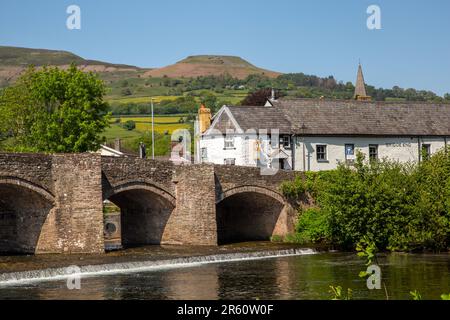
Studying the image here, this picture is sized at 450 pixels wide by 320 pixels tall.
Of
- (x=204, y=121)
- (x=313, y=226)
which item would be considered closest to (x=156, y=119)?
(x=204, y=121)

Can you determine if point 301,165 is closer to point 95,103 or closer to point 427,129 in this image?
point 427,129

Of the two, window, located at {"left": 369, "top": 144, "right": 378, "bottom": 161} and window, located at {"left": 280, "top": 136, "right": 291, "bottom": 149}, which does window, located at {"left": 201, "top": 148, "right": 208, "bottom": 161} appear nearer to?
window, located at {"left": 280, "top": 136, "right": 291, "bottom": 149}

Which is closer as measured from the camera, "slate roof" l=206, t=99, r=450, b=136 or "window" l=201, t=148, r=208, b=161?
"slate roof" l=206, t=99, r=450, b=136

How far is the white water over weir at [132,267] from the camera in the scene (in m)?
28.9

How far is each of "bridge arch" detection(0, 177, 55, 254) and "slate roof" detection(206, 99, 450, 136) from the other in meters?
17.5

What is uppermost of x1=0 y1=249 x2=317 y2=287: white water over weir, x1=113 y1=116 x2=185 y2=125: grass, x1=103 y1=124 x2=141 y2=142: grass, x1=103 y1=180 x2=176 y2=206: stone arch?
x1=113 y1=116 x2=185 y2=125: grass

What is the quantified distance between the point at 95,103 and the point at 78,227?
811 inches

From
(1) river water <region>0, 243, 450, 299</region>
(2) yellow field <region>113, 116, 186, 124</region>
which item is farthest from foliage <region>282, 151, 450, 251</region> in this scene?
(2) yellow field <region>113, 116, 186, 124</region>

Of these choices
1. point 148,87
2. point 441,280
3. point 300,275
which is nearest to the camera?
point 441,280

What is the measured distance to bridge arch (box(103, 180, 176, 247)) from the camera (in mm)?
39406

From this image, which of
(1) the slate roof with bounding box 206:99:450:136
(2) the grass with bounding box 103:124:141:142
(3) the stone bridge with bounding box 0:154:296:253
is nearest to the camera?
(3) the stone bridge with bounding box 0:154:296:253

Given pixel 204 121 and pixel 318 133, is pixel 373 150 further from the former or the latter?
pixel 204 121

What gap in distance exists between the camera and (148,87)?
163 m
